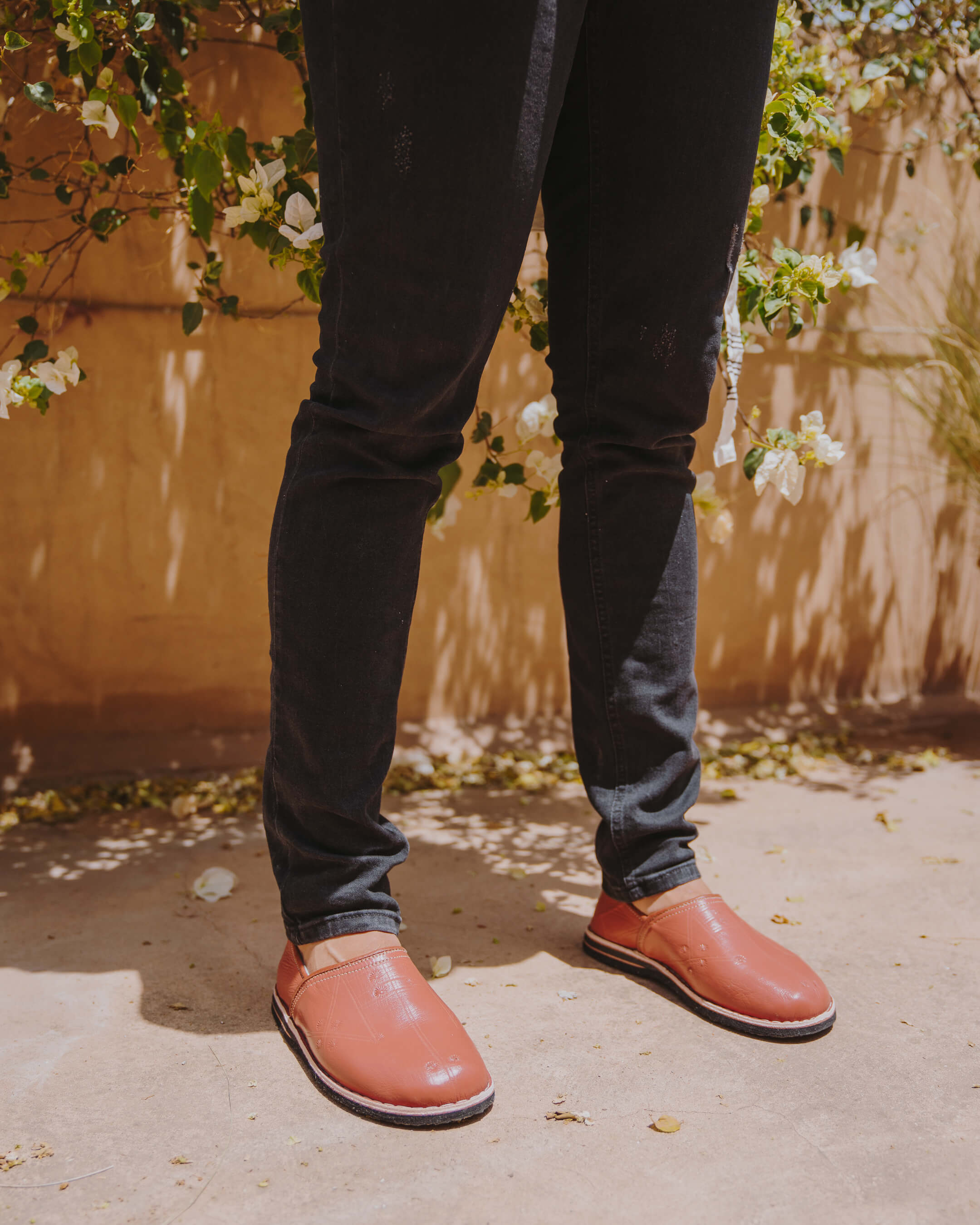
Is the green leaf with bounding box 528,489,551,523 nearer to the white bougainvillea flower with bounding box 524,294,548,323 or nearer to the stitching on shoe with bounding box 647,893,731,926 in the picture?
the white bougainvillea flower with bounding box 524,294,548,323

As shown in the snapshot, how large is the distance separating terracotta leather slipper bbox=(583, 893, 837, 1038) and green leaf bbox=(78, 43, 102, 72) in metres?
1.39

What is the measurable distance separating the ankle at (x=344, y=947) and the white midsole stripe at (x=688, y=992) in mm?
360

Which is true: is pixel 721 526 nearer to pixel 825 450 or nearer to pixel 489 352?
pixel 825 450

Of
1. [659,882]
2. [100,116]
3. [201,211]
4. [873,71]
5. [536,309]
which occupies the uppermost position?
[873,71]

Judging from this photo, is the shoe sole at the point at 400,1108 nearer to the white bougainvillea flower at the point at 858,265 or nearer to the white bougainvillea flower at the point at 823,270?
the white bougainvillea flower at the point at 823,270

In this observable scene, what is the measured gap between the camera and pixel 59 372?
63.1 inches

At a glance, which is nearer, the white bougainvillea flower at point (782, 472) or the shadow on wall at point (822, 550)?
the white bougainvillea flower at point (782, 472)

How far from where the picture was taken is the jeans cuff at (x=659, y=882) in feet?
4.17

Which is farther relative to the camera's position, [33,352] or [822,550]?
[822,550]

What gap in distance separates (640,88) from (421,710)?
5.01 feet

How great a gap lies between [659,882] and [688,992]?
0.45 feet

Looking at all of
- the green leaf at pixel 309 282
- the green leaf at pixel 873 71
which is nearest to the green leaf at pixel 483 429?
the green leaf at pixel 309 282

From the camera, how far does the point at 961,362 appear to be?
2.42 metres

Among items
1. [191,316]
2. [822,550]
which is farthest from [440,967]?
[822,550]
